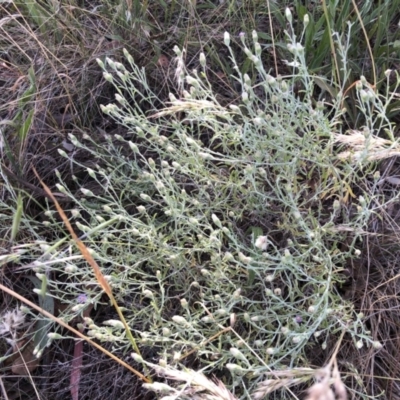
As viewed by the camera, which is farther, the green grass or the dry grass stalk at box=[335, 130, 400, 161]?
the green grass

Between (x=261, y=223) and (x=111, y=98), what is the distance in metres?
0.70

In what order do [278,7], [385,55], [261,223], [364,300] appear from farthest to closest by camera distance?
[278,7]
[385,55]
[261,223]
[364,300]

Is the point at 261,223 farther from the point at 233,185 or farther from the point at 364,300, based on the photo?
the point at 364,300

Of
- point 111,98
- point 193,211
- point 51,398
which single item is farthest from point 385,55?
point 51,398

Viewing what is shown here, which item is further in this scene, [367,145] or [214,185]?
[214,185]

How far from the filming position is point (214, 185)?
4.92ft

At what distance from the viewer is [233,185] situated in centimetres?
139

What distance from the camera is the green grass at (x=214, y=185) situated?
1261 millimetres

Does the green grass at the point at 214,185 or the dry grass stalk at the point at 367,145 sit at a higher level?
the dry grass stalk at the point at 367,145

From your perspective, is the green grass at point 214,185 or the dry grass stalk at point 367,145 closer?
the dry grass stalk at point 367,145

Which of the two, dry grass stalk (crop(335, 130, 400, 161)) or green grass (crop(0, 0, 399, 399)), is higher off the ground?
dry grass stalk (crop(335, 130, 400, 161))

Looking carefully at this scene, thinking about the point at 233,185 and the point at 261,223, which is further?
the point at 261,223

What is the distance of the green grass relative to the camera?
4.14ft

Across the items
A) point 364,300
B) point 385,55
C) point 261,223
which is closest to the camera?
point 364,300
